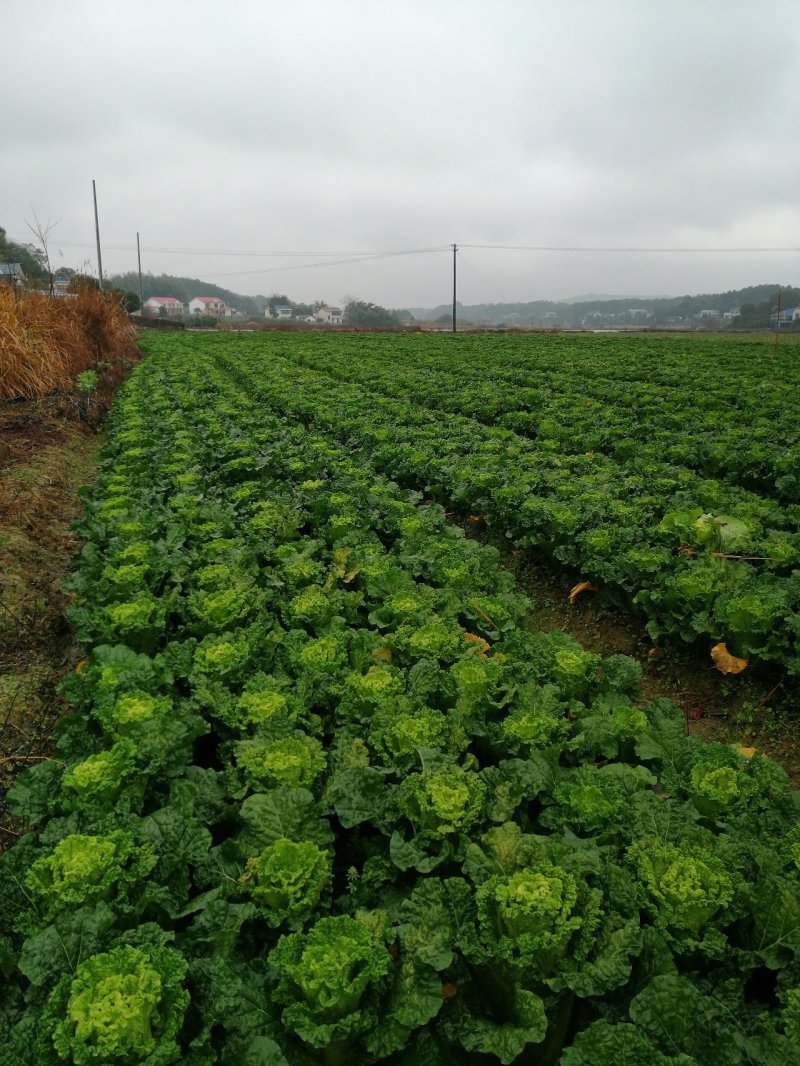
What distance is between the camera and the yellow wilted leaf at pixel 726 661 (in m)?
→ 4.51

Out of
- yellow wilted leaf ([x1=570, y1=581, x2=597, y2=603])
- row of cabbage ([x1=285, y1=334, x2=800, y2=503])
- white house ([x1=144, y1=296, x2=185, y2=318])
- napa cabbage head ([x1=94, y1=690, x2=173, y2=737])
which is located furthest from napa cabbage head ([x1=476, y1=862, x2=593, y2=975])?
white house ([x1=144, y1=296, x2=185, y2=318])

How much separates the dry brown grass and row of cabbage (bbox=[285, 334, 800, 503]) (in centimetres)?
628

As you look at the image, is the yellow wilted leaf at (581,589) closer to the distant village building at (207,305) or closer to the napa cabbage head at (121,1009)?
the napa cabbage head at (121,1009)

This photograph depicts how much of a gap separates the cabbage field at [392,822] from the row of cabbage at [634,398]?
3.27 metres

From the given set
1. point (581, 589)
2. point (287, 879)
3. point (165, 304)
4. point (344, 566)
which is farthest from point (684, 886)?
point (165, 304)

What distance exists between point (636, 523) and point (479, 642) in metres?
2.96

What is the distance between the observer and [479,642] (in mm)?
4051

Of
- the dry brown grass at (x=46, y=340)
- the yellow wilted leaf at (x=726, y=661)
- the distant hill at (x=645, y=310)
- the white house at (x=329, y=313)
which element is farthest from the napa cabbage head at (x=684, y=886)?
the white house at (x=329, y=313)

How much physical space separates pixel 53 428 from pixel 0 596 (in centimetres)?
655

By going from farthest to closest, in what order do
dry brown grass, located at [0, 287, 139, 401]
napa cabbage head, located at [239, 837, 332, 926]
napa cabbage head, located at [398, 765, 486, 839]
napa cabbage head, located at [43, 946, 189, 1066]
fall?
dry brown grass, located at [0, 287, 139, 401] → napa cabbage head, located at [398, 765, 486, 839] → napa cabbage head, located at [239, 837, 332, 926] → napa cabbage head, located at [43, 946, 189, 1066]

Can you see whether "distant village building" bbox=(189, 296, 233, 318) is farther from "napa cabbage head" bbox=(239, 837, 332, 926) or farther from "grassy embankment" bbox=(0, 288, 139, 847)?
"napa cabbage head" bbox=(239, 837, 332, 926)

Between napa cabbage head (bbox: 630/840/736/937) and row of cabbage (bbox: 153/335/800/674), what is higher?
row of cabbage (bbox: 153/335/800/674)

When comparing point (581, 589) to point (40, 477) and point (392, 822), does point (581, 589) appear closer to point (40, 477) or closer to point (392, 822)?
point (392, 822)

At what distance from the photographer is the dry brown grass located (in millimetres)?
11396
